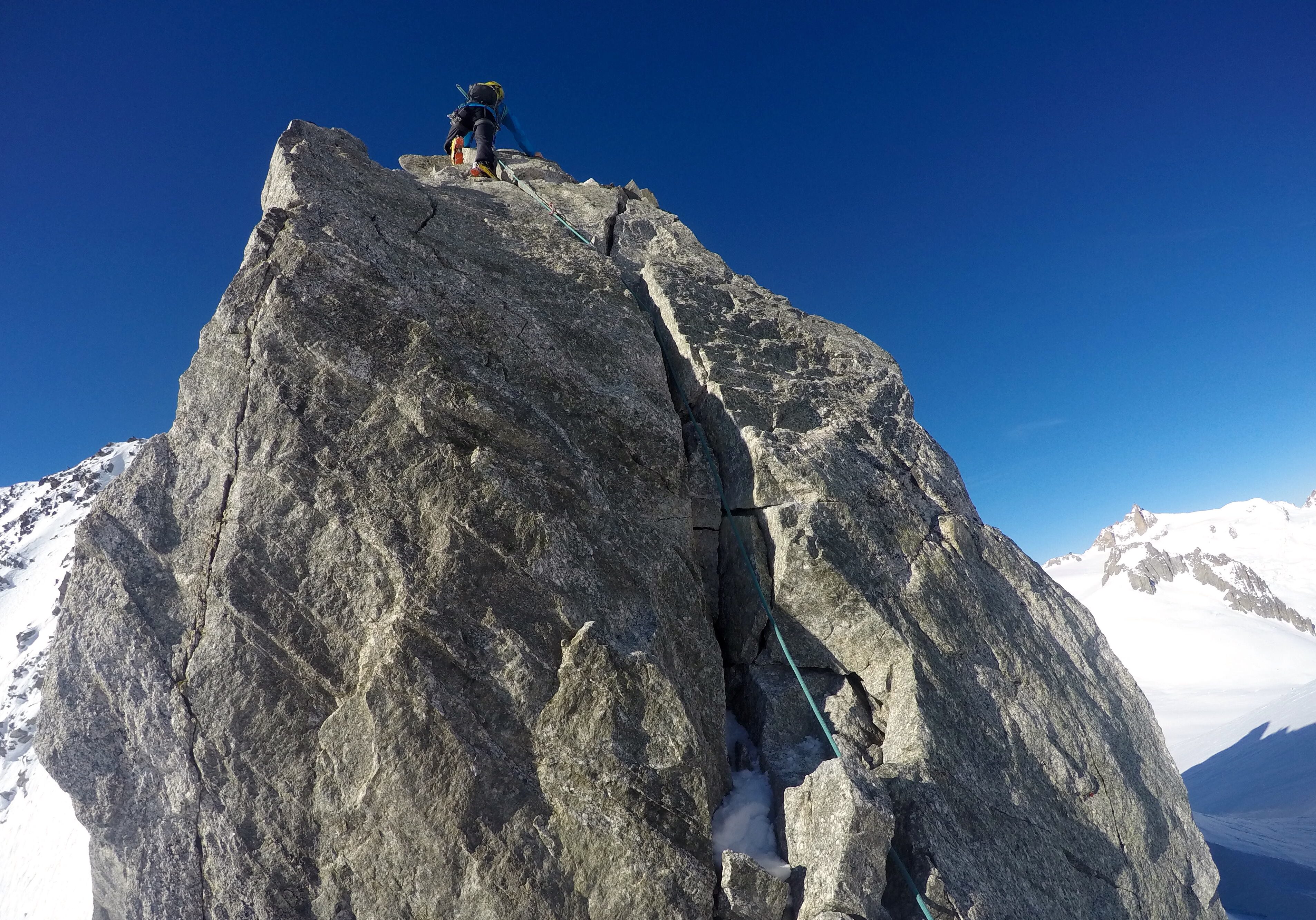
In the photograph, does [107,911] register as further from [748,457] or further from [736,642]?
[748,457]

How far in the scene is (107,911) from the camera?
24.7 feet

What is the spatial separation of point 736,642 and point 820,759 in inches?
82.0

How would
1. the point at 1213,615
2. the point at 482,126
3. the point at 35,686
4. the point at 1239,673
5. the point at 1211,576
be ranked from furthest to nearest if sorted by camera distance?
the point at 1211,576 → the point at 1213,615 → the point at 1239,673 → the point at 35,686 → the point at 482,126

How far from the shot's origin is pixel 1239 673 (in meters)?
109

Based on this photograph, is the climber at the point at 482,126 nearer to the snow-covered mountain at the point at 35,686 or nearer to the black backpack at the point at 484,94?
the black backpack at the point at 484,94

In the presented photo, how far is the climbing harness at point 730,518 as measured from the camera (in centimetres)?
736

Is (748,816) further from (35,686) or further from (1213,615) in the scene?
(1213,615)

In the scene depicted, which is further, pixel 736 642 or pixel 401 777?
pixel 736 642

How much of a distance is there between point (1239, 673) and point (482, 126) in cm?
14800

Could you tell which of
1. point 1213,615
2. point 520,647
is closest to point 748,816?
point 520,647

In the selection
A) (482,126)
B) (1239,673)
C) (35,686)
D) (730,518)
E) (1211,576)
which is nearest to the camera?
(730,518)

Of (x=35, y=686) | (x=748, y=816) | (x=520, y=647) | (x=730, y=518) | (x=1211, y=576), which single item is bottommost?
(x=748, y=816)

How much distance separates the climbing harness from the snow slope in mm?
79914

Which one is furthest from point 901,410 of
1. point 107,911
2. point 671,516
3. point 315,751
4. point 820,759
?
point 107,911
